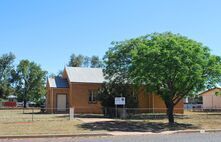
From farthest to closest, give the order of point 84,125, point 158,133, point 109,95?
point 109,95
point 84,125
point 158,133

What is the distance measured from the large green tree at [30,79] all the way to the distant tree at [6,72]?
1.91 m

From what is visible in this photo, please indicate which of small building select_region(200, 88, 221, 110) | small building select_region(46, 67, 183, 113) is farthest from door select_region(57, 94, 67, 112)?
small building select_region(200, 88, 221, 110)

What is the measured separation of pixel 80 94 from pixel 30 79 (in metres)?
39.7

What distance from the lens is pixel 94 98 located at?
141 feet

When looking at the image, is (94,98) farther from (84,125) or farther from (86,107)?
(84,125)

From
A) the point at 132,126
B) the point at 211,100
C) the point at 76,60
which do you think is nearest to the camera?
the point at 132,126

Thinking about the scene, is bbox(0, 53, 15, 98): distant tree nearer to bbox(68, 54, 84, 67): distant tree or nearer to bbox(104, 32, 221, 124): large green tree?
bbox(68, 54, 84, 67): distant tree

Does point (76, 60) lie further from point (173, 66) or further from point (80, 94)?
point (173, 66)

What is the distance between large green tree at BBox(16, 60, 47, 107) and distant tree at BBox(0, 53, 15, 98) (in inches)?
75.0

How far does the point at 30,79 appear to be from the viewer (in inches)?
3142

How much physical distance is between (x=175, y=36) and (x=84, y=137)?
12.8m

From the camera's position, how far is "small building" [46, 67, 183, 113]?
4225 cm

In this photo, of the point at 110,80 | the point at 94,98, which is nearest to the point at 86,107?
the point at 94,98

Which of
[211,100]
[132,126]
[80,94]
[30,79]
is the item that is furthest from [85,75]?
[30,79]
